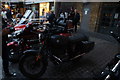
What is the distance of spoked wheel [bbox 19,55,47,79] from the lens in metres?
3.22

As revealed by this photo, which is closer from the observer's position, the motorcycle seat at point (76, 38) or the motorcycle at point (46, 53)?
the motorcycle at point (46, 53)

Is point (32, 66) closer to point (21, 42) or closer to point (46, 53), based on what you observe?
point (46, 53)

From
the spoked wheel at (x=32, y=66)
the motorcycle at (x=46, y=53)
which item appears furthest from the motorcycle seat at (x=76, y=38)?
the spoked wheel at (x=32, y=66)

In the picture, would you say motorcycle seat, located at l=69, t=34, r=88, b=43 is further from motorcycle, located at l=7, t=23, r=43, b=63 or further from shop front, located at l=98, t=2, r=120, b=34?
shop front, located at l=98, t=2, r=120, b=34

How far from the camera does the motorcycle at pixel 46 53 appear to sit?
3.21m

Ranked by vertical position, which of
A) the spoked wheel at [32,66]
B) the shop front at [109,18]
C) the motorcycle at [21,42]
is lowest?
the spoked wheel at [32,66]

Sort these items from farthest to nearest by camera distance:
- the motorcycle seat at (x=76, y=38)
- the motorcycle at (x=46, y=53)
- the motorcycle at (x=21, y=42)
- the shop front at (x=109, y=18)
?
the shop front at (x=109, y=18)
the motorcycle at (x=21, y=42)
the motorcycle seat at (x=76, y=38)
the motorcycle at (x=46, y=53)

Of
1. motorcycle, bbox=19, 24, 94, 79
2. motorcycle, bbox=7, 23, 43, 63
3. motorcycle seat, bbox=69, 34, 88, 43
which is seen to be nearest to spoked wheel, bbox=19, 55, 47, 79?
motorcycle, bbox=19, 24, 94, 79

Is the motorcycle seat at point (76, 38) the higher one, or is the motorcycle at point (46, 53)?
the motorcycle seat at point (76, 38)

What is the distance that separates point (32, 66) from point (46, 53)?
49cm

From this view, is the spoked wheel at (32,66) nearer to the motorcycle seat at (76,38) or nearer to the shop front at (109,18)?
the motorcycle seat at (76,38)

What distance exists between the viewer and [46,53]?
132 inches

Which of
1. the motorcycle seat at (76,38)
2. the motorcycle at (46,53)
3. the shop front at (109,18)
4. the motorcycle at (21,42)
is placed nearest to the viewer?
the motorcycle at (46,53)

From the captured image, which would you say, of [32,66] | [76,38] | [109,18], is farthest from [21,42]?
[109,18]
